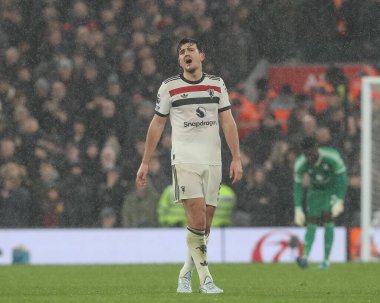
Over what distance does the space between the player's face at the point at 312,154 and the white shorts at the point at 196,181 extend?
6018 mm

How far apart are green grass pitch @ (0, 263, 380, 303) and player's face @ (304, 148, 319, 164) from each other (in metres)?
1.39

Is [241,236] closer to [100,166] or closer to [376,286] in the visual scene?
[100,166]

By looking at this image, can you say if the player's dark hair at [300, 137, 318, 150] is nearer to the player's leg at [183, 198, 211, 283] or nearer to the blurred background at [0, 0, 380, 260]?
the blurred background at [0, 0, 380, 260]

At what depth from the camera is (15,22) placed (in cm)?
2002

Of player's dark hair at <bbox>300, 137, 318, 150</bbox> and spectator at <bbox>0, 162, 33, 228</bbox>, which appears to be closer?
player's dark hair at <bbox>300, 137, 318, 150</bbox>

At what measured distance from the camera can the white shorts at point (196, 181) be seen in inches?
384

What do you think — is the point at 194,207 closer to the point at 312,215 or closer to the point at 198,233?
the point at 198,233

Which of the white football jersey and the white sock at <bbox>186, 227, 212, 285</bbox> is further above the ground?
the white football jersey

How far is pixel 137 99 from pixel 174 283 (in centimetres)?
770

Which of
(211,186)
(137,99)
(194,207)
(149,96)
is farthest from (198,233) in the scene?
(149,96)

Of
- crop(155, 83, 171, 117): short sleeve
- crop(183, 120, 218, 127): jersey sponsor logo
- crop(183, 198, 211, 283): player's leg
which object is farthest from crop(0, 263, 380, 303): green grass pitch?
crop(155, 83, 171, 117): short sleeve

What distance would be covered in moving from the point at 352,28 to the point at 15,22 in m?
5.63

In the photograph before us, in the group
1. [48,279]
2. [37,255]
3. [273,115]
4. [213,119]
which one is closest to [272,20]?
[273,115]

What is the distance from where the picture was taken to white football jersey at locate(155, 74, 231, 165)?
9805 millimetres
